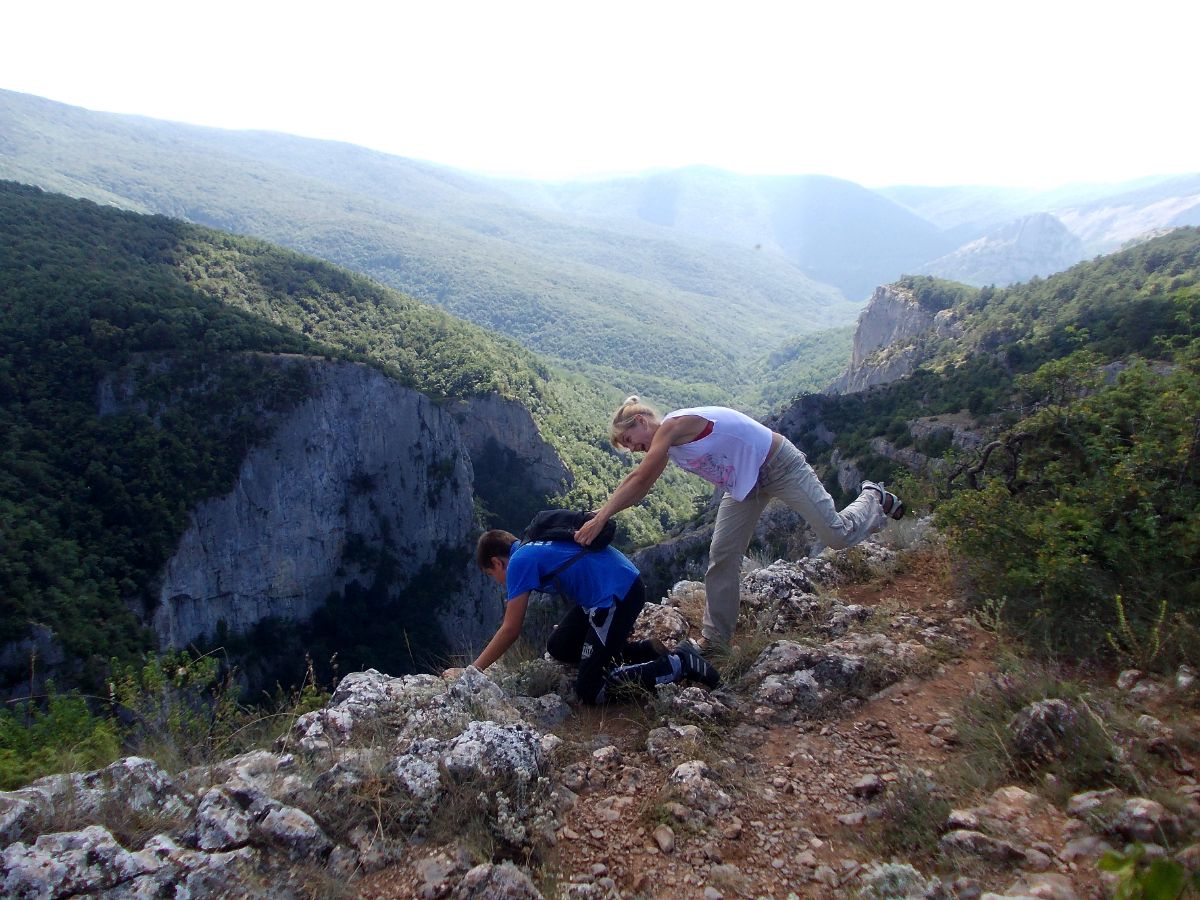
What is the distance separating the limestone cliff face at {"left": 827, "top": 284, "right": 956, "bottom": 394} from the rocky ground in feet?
208

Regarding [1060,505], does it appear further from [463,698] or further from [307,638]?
[307,638]

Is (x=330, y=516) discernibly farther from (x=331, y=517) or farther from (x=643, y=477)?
(x=643, y=477)

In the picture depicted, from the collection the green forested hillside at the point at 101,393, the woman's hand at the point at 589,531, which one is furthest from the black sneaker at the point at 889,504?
the green forested hillside at the point at 101,393

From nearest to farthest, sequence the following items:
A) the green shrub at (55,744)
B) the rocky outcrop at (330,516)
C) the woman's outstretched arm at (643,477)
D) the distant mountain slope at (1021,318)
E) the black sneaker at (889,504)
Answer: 1. the green shrub at (55,744)
2. the woman's outstretched arm at (643,477)
3. the black sneaker at (889,504)
4. the distant mountain slope at (1021,318)
5. the rocky outcrop at (330,516)

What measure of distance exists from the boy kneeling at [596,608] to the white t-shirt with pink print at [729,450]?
75 cm

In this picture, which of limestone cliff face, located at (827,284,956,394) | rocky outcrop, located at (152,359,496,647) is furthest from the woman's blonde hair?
limestone cliff face, located at (827,284,956,394)

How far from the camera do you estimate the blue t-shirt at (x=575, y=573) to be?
3814mm

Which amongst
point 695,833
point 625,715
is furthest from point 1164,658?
point 625,715

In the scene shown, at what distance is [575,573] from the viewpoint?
393cm

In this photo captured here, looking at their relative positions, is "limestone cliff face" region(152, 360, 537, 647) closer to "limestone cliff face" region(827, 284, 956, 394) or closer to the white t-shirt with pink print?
"limestone cliff face" region(827, 284, 956, 394)

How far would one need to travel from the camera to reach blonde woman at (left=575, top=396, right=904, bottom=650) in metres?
4.05

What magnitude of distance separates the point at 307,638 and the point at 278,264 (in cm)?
3928

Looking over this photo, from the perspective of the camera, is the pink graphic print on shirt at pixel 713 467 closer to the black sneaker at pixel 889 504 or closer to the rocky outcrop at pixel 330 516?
the black sneaker at pixel 889 504

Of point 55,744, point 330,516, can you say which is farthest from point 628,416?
point 330,516
